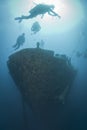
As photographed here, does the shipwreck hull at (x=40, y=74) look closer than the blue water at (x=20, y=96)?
Yes

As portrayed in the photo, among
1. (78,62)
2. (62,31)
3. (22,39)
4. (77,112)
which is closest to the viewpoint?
(22,39)

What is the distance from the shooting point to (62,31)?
65.5 ft

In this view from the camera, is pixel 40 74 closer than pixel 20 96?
Yes

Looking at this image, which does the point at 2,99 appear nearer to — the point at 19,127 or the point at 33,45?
the point at 19,127

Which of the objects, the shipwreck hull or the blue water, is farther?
the blue water

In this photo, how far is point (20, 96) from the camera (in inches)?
671

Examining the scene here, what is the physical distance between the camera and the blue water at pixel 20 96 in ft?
50.2

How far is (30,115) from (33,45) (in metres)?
7.35

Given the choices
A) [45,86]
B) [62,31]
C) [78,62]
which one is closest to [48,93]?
[45,86]

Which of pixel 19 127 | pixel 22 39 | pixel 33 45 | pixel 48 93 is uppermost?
pixel 33 45

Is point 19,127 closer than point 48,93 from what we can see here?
No

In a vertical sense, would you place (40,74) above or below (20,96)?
above

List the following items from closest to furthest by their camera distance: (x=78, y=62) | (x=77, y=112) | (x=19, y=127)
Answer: (x=19, y=127)
(x=77, y=112)
(x=78, y=62)

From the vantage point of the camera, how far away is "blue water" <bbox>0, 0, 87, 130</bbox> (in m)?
15.3
